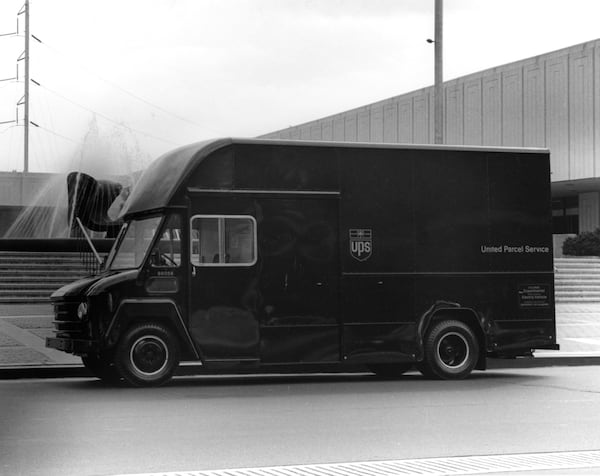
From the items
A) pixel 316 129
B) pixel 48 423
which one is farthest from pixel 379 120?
pixel 48 423

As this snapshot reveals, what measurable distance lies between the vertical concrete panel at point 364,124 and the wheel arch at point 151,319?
5697 centimetres

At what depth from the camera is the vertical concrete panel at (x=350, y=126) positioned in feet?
238

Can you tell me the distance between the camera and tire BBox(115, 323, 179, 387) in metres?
13.7

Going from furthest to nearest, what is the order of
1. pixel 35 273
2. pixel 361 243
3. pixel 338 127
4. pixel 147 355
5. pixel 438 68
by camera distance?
pixel 338 127
pixel 35 273
pixel 438 68
pixel 361 243
pixel 147 355

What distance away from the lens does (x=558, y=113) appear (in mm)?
54281

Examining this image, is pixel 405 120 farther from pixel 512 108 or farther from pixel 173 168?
pixel 173 168

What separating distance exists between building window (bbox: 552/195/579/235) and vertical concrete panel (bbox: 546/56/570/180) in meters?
6.49

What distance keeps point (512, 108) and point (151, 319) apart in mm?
45710

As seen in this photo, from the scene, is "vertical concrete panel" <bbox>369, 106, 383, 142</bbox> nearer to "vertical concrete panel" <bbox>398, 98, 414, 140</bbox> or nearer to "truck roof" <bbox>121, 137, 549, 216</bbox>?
"vertical concrete panel" <bbox>398, 98, 414, 140</bbox>

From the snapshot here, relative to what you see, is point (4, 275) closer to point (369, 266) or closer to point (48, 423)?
point (369, 266)

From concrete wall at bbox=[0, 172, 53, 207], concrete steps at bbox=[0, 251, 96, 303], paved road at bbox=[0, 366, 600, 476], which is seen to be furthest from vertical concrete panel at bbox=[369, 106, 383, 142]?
paved road at bbox=[0, 366, 600, 476]

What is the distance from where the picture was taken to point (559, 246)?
57375 millimetres

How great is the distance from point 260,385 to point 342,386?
107cm

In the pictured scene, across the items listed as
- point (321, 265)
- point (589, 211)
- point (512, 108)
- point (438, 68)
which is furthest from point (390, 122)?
point (321, 265)
